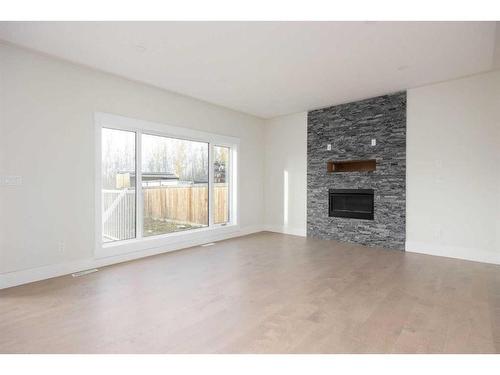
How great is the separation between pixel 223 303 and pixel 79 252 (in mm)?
2361

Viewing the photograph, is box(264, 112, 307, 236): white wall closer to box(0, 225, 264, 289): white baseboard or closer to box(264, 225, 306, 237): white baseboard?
box(264, 225, 306, 237): white baseboard

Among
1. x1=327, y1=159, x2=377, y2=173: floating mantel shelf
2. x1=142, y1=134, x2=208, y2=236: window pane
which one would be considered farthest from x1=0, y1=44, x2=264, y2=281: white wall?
x1=327, y1=159, x2=377, y2=173: floating mantel shelf

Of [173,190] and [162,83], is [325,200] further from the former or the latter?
[162,83]

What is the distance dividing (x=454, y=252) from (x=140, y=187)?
520 centimetres

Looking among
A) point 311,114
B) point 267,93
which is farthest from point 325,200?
point 267,93

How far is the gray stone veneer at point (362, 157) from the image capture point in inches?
199

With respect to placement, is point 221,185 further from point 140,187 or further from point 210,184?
point 140,187

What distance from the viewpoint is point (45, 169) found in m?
3.54

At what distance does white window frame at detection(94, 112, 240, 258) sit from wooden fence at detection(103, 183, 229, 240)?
0.37ft

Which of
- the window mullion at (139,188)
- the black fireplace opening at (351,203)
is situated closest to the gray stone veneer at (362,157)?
the black fireplace opening at (351,203)

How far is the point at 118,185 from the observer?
4.41 metres

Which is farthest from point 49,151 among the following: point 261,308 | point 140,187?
point 261,308

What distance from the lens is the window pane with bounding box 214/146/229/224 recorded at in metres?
6.07

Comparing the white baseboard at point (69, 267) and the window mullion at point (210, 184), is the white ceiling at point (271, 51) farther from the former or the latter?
the white baseboard at point (69, 267)
